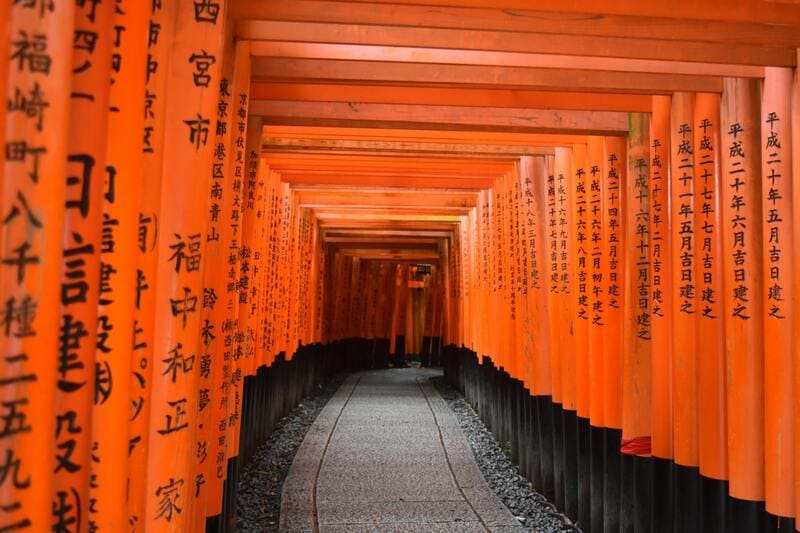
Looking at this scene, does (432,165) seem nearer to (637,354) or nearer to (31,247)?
(637,354)

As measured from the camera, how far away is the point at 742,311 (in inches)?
146

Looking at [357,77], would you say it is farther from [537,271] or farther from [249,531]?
[249,531]

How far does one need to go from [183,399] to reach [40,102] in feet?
4.31

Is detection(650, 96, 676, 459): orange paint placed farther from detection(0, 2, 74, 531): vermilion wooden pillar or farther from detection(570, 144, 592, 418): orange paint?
detection(0, 2, 74, 531): vermilion wooden pillar

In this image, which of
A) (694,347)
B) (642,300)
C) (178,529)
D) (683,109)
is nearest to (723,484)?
(694,347)

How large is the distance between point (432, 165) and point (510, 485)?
386cm

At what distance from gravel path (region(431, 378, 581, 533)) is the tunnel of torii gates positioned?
7.7 inches

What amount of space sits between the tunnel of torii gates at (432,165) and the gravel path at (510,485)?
0.20m

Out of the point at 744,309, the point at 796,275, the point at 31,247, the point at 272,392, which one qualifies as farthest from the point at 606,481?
the point at 272,392

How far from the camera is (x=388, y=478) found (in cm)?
730

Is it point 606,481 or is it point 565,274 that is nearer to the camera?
point 606,481

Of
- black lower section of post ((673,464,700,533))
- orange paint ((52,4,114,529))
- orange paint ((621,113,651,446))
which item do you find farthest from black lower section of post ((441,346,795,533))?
orange paint ((52,4,114,529))

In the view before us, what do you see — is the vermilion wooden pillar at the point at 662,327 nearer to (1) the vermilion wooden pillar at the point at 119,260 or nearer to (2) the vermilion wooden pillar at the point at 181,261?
(2) the vermilion wooden pillar at the point at 181,261

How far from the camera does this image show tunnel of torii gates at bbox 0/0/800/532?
167 cm
